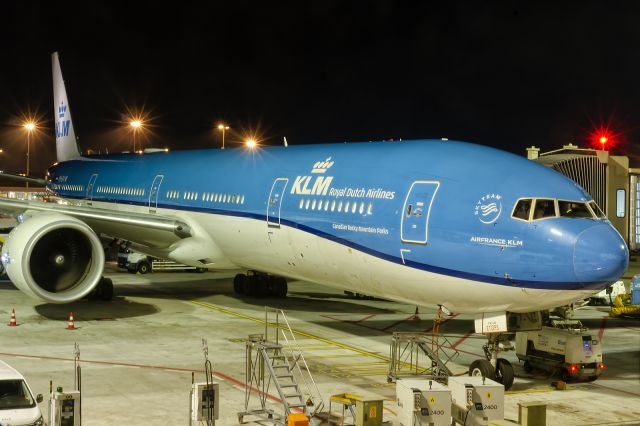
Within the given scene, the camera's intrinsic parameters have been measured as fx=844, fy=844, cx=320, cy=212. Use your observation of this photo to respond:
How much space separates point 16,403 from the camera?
10.1 metres

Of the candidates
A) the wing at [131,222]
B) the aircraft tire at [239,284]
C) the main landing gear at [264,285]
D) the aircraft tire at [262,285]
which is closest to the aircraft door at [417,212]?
the wing at [131,222]

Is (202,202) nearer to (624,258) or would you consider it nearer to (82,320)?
(82,320)

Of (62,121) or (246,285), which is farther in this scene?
(62,121)

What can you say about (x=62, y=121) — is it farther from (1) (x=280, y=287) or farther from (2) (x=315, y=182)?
(2) (x=315, y=182)

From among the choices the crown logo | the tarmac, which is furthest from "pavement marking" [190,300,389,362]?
the crown logo

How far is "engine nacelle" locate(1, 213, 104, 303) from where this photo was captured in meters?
18.9

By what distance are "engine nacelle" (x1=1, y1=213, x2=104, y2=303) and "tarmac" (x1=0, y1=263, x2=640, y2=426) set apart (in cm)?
90

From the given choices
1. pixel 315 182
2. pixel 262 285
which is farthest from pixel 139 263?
pixel 315 182

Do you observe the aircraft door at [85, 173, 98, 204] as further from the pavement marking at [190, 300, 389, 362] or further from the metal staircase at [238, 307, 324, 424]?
the metal staircase at [238, 307, 324, 424]

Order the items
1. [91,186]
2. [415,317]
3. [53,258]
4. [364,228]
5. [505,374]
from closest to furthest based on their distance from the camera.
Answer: [505,374], [364,228], [53,258], [415,317], [91,186]

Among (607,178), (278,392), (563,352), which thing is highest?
(607,178)

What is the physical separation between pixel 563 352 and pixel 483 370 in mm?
2024

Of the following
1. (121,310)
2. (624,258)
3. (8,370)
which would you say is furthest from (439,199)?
(121,310)

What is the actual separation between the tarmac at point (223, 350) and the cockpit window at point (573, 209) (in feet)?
9.54
